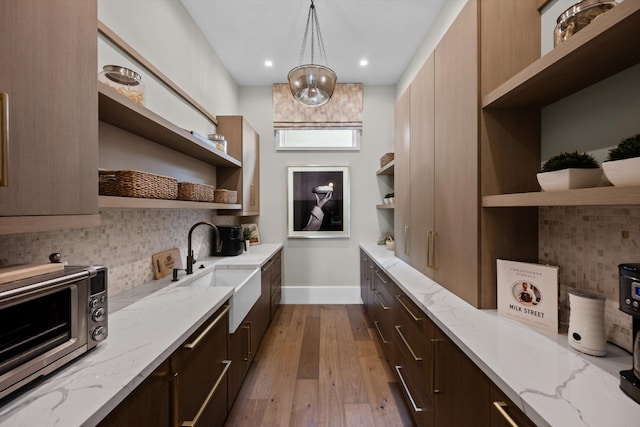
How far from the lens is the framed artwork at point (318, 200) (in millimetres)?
3904

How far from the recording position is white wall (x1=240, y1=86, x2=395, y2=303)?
391 centimetres

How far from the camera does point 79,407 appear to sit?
0.67 m

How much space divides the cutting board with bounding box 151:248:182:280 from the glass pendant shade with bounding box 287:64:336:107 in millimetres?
1680

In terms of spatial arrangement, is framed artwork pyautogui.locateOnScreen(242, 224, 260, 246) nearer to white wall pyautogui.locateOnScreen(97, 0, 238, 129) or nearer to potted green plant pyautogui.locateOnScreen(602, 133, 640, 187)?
white wall pyautogui.locateOnScreen(97, 0, 238, 129)

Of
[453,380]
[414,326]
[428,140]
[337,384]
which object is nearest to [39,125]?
[453,380]

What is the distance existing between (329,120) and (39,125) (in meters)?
3.36

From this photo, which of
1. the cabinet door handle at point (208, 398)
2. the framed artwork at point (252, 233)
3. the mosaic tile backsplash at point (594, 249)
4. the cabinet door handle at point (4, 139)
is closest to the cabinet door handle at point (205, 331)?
the cabinet door handle at point (208, 398)

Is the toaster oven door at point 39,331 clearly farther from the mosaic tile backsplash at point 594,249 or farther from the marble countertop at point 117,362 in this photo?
the mosaic tile backsplash at point 594,249

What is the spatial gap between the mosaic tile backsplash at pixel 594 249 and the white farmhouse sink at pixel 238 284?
1708 mm

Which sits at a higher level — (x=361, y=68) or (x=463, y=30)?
(x=361, y=68)

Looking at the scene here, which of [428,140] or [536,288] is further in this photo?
[428,140]

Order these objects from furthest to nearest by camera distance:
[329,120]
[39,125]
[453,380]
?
[329,120] < [453,380] < [39,125]

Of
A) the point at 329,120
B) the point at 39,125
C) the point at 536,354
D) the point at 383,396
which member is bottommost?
the point at 383,396

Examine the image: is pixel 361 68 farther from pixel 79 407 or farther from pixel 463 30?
pixel 79 407
